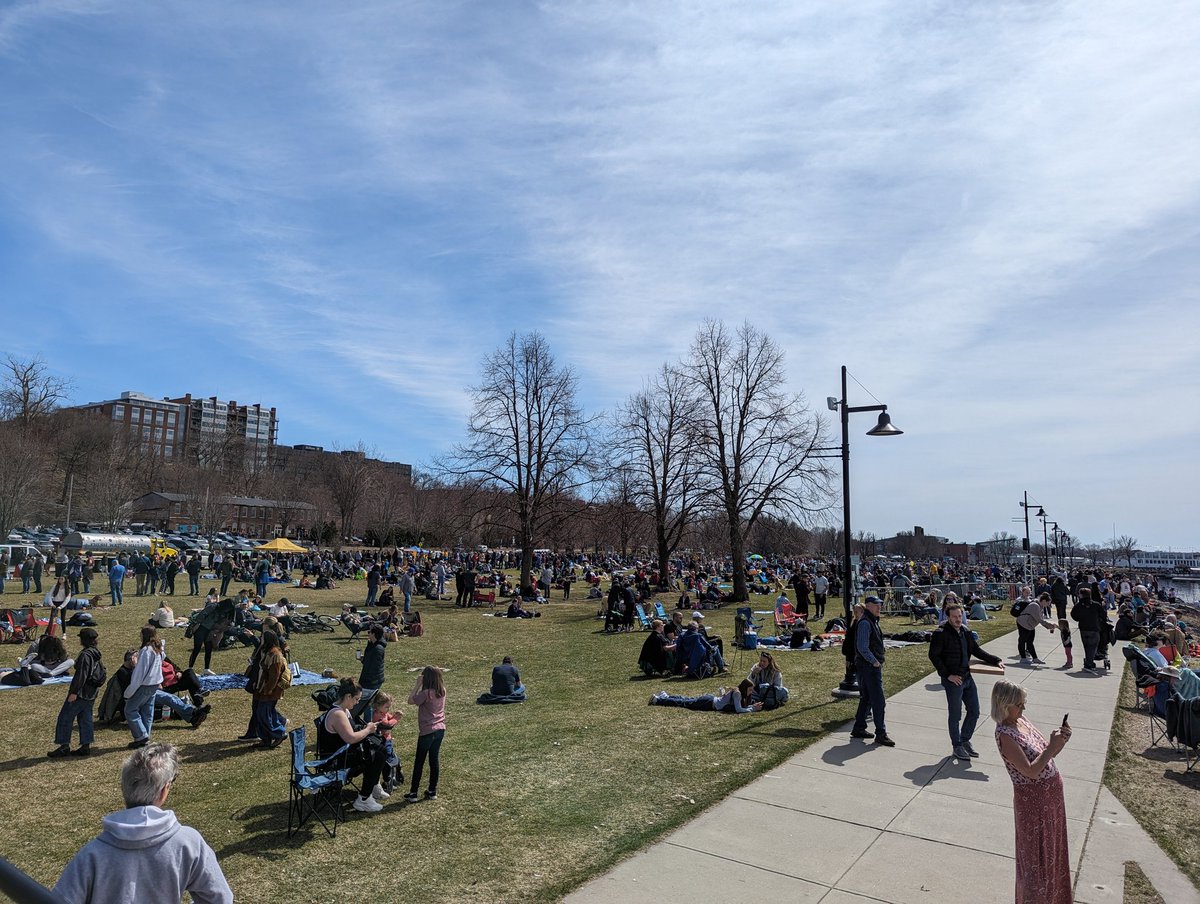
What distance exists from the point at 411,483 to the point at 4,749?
303 feet

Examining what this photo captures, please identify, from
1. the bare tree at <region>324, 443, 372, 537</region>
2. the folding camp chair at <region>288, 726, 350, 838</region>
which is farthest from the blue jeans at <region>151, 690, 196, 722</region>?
the bare tree at <region>324, 443, 372, 537</region>

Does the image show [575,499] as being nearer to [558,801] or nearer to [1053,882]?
[558,801]

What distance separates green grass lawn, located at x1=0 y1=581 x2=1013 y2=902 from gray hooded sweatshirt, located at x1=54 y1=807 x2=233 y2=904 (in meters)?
3.21

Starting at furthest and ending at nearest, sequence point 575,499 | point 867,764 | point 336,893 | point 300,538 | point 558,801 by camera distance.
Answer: point 300,538, point 575,499, point 867,764, point 558,801, point 336,893

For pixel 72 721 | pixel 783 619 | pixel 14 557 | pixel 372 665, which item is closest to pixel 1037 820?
pixel 372 665

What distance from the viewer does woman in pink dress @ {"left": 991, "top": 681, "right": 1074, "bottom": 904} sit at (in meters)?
4.71

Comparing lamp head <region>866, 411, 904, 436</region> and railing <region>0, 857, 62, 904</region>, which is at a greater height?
lamp head <region>866, 411, 904, 436</region>

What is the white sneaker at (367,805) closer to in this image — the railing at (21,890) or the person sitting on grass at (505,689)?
the person sitting on grass at (505,689)

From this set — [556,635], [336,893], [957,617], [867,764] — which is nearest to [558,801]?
[336,893]

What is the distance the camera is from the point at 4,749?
395 inches

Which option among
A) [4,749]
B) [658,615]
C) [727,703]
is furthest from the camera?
[658,615]

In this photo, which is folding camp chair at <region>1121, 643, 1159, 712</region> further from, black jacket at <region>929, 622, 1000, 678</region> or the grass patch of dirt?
black jacket at <region>929, 622, 1000, 678</region>

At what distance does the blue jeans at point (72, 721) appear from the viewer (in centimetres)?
983

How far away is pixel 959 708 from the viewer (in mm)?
9086
